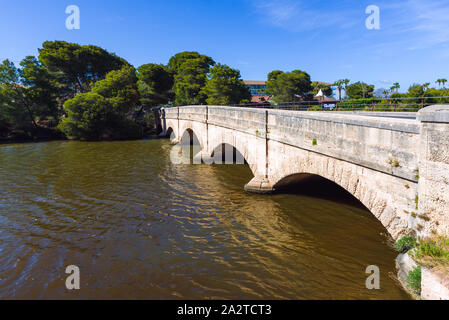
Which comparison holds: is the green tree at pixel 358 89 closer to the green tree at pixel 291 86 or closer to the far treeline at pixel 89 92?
the green tree at pixel 291 86

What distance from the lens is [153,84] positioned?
167ft

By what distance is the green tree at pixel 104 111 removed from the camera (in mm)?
38531

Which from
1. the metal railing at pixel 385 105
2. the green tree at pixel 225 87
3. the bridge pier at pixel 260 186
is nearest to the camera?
the bridge pier at pixel 260 186

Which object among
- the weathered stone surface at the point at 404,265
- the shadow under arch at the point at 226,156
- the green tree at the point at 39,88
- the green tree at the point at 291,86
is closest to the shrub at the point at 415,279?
the weathered stone surface at the point at 404,265

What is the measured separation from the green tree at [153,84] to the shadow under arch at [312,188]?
4119cm

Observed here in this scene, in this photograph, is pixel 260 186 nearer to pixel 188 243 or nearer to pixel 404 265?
pixel 188 243

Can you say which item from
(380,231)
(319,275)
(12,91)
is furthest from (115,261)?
(12,91)

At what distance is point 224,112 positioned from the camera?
18469 millimetres

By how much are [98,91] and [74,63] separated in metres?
10.9

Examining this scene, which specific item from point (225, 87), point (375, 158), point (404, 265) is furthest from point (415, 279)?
point (225, 87)

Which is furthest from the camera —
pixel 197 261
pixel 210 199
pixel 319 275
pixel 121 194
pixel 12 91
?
pixel 12 91

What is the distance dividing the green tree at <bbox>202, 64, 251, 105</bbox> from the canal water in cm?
2791
